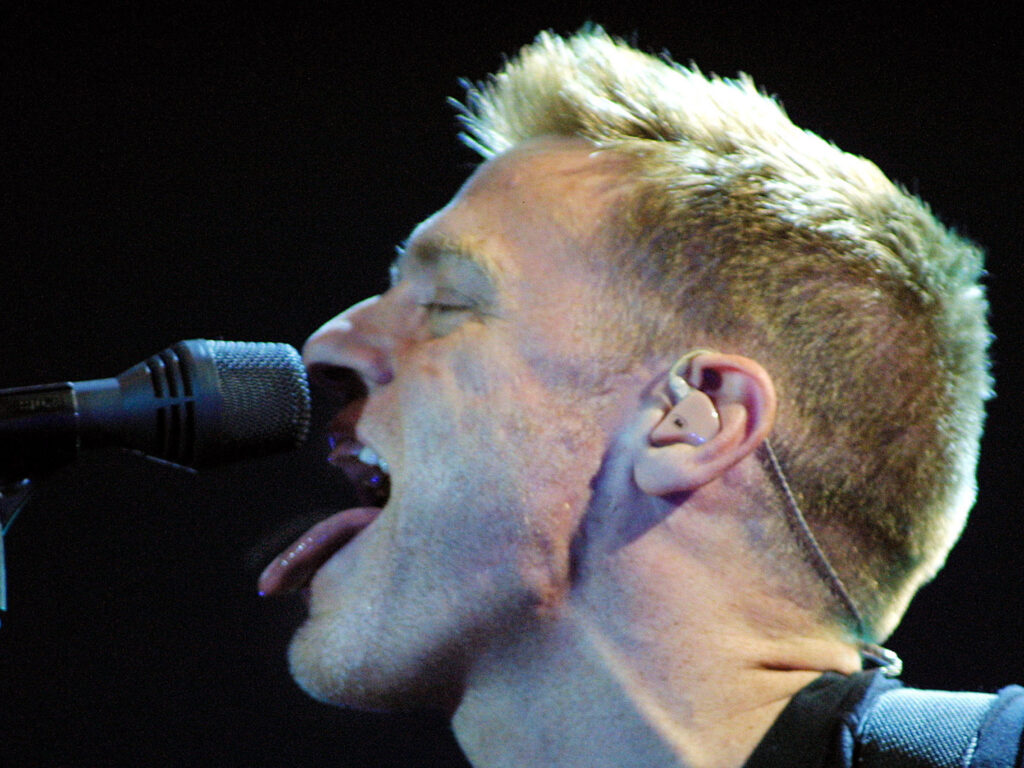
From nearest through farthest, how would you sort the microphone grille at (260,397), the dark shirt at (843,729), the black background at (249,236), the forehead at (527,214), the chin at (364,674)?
1. the dark shirt at (843,729)
2. the microphone grille at (260,397)
3. the chin at (364,674)
4. the forehead at (527,214)
5. the black background at (249,236)

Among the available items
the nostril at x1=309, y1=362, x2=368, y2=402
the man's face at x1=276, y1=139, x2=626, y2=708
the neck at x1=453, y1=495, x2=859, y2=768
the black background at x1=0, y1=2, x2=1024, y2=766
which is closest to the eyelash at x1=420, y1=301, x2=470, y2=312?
the man's face at x1=276, y1=139, x2=626, y2=708

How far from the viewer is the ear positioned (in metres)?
1.42

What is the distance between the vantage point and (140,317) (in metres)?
2.57

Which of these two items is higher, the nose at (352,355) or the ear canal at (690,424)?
the nose at (352,355)

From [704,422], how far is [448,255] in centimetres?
48

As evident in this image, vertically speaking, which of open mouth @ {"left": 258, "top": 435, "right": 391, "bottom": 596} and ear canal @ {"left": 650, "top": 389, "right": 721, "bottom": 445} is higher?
ear canal @ {"left": 650, "top": 389, "right": 721, "bottom": 445}

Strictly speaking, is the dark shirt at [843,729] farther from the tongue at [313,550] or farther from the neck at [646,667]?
the tongue at [313,550]

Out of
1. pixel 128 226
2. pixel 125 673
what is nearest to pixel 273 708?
pixel 125 673

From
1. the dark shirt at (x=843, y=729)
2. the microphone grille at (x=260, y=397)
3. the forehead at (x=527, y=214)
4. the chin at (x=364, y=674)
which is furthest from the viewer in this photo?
the forehead at (x=527, y=214)

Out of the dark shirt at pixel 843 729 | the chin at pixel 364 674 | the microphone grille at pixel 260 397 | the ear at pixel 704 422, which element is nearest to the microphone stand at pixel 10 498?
the microphone grille at pixel 260 397

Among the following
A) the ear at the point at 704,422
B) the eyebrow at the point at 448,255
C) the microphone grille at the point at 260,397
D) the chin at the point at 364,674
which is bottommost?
the chin at the point at 364,674

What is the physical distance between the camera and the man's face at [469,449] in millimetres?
1444

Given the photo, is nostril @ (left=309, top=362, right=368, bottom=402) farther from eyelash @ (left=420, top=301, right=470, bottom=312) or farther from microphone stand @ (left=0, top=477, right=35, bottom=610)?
microphone stand @ (left=0, top=477, right=35, bottom=610)

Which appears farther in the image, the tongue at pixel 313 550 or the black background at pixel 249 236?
the black background at pixel 249 236
